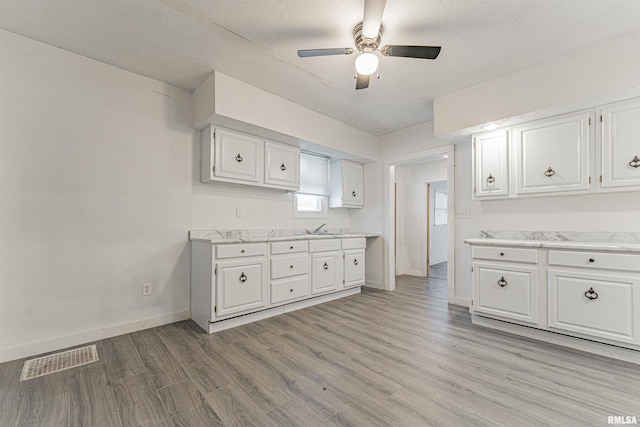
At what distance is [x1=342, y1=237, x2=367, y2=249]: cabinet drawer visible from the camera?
156 inches

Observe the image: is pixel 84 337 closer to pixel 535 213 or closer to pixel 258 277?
pixel 258 277

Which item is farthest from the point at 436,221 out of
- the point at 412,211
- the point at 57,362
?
the point at 57,362

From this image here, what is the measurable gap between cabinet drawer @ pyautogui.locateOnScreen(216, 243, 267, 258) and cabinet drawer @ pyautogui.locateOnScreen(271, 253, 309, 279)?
0.67 ft

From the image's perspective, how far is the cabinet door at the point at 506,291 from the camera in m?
2.53

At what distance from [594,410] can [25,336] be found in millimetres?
3962

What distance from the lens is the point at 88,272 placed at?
2.48m

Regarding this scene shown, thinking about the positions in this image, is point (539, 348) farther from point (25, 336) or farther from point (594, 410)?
point (25, 336)

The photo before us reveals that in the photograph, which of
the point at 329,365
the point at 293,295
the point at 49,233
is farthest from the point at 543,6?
the point at 49,233

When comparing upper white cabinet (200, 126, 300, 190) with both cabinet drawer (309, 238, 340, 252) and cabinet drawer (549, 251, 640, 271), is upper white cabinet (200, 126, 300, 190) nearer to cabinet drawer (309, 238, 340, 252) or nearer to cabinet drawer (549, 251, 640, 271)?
cabinet drawer (309, 238, 340, 252)

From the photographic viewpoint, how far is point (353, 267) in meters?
4.07

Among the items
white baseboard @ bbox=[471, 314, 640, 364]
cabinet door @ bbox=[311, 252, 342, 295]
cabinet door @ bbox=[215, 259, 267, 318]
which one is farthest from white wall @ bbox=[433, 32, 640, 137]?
cabinet door @ bbox=[215, 259, 267, 318]

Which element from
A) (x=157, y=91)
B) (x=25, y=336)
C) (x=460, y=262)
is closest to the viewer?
(x=25, y=336)

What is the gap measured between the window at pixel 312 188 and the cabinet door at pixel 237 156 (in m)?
0.95

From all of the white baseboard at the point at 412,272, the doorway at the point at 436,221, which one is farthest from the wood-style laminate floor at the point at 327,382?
the doorway at the point at 436,221
